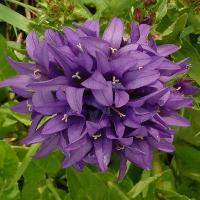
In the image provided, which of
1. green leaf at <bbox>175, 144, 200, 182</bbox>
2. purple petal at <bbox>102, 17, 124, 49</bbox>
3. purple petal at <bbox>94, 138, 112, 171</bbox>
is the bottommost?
green leaf at <bbox>175, 144, 200, 182</bbox>

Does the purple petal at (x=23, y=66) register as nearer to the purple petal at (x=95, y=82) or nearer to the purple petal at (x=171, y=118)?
the purple petal at (x=95, y=82)

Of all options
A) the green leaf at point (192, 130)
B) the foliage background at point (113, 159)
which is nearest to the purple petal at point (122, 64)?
the foliage background at point (113, 159)

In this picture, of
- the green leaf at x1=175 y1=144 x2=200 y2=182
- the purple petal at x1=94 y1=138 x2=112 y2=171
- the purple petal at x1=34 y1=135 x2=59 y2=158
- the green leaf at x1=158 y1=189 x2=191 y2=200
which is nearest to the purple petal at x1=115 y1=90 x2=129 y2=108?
the purple petal at x1=94 y1=138 x2=112 y2=171

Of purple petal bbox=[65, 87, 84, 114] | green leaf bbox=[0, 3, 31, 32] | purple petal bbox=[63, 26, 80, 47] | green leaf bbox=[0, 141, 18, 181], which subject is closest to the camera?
purple petal bbox=[65, 87, 84, 114]

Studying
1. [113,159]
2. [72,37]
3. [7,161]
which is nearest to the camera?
[72,37]

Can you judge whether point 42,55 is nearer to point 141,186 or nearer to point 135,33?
point 135,33

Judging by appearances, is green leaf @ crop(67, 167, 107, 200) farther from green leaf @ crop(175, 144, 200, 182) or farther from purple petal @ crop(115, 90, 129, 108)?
purple petal @ crop(115, 90, 129, 108)

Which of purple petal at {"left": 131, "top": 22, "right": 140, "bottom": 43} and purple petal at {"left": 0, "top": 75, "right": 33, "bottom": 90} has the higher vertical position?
purple petal at {"left": 131, "top": 22, "right": 140, "bottom": 43}

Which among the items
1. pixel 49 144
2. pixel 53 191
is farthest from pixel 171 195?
pixel 49 144
